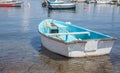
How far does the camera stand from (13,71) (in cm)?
1350

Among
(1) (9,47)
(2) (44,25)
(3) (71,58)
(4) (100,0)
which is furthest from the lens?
(4) (100,0)

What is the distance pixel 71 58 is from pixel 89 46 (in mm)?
1208

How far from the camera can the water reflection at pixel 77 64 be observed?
45.7 ft

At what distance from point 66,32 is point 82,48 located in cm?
327

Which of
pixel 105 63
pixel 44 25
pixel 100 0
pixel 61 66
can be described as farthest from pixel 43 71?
pixel 100 0

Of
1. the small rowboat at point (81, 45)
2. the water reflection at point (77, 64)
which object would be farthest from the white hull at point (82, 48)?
the water reflection at point (77, 64)

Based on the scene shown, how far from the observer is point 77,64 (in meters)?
14.8

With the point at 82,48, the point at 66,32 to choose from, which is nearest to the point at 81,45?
the point at 82,48

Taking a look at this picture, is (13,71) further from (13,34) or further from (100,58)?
(13,34)

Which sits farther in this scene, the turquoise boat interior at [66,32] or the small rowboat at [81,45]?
the turquoise boat interior at [66,32]

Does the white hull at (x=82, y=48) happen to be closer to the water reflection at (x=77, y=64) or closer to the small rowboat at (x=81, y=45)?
the small rowboat at (x=81, y=45)

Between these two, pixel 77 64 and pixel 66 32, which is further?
pixel 66 32

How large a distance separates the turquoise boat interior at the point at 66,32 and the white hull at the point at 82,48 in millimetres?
885

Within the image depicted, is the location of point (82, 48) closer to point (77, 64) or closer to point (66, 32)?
point (77, 64)
